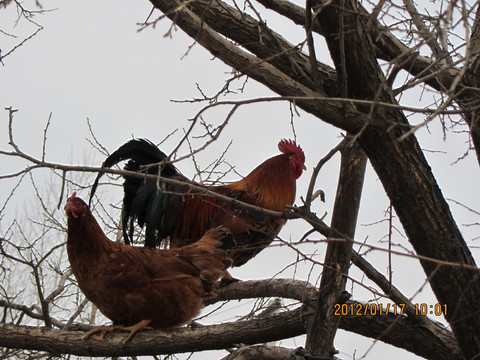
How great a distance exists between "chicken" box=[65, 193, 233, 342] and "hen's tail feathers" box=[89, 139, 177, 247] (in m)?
1.17

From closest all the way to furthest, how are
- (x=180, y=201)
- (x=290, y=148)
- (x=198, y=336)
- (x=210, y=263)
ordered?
1. (x=198, y=336)
2. (x=210, y=263)
3. (x=180, y=201)
4. (x=290, y=148)

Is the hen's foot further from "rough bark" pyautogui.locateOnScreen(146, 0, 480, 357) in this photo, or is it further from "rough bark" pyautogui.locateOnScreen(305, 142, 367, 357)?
"rough bark" pyautogui.locateOnScreen(146, 0, 480, 357)

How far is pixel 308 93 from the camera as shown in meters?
2.83

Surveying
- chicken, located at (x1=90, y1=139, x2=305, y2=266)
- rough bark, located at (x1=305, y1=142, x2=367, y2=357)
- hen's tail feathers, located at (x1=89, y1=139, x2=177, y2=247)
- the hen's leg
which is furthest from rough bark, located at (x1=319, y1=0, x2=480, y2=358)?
hen's tail feathers, located at (x1=89, y1=139, x2=177, y2=247)

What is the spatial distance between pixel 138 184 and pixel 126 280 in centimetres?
174

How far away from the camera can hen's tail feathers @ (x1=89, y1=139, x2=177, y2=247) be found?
4879 mm

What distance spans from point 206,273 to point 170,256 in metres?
0.27

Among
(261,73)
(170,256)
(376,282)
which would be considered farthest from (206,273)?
(261,73)

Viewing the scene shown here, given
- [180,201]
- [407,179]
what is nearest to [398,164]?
[407,179]

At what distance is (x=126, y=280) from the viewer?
11.8 feet

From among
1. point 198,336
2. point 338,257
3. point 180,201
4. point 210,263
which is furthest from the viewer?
point 180,201

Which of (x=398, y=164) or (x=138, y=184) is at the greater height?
(x=138, y=184)

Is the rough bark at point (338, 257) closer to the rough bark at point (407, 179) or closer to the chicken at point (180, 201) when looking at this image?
the rough bark at point (407, 179)
